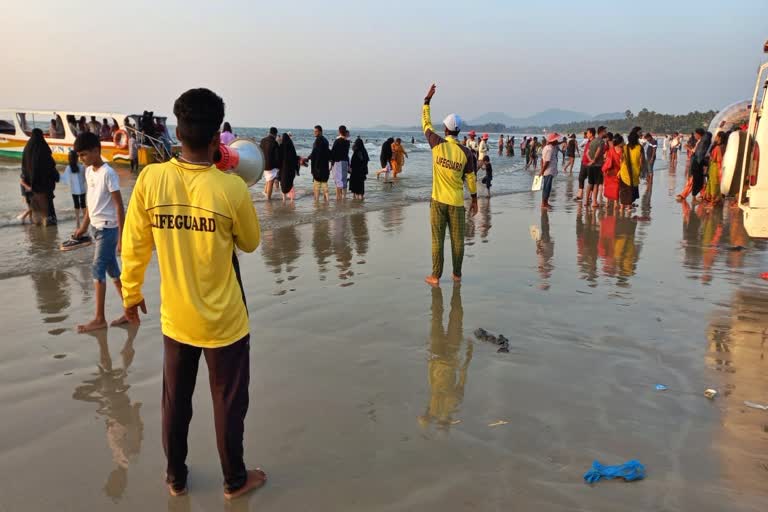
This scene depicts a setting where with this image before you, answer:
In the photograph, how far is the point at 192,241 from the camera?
2627mm

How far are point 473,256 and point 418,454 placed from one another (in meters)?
Result: 5.45

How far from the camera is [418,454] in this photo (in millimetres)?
3213

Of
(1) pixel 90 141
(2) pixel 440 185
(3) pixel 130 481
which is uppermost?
(1) pixel 90 141

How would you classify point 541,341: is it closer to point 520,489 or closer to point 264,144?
point 520,489

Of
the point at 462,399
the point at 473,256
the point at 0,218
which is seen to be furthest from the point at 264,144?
the point at 462,399

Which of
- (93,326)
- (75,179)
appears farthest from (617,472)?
(75,179)

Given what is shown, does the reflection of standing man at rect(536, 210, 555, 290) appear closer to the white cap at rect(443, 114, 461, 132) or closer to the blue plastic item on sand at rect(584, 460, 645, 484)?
the white cap at rect(443, 114, 461, 132)

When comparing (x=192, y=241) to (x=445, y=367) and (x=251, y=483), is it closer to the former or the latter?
(x=251, y=483)

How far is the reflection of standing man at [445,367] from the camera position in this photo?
3689 millimetres

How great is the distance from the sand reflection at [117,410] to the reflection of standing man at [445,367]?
171 centimetres

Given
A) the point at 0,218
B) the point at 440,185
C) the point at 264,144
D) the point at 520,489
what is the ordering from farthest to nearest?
the point at 264,144 → the point at 0,218 → the point at 440,185 → the point at 520,489

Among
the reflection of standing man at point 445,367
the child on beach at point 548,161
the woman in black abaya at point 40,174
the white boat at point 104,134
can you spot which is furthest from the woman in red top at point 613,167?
the white boat at point 104,134

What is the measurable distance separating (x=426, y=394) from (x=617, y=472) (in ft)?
4.42

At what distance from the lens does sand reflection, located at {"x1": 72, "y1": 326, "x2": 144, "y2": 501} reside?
306cm
